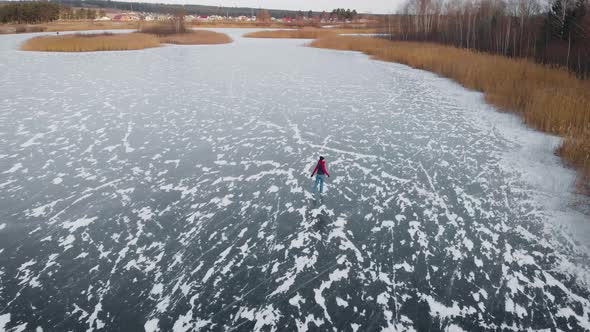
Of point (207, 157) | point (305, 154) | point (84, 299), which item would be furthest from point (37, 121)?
point (84, 299)

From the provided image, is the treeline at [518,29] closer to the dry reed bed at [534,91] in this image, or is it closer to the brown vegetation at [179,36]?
the dry reed bed at [534,91]

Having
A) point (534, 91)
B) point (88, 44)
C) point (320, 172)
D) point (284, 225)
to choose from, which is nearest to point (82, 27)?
point (88, 44)

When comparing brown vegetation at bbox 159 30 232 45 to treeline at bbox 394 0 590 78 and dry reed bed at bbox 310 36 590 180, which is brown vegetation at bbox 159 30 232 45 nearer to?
treeline at bbox 394 0 590 78

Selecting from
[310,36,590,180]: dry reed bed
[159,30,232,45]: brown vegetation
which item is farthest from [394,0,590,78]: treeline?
[159,30,232,45]: brown vegetation

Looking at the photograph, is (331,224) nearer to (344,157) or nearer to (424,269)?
(424,269)

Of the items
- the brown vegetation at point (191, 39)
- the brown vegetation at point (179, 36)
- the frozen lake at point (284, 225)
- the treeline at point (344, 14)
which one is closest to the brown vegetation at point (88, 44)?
the brown vegetation at point (191, 39)
